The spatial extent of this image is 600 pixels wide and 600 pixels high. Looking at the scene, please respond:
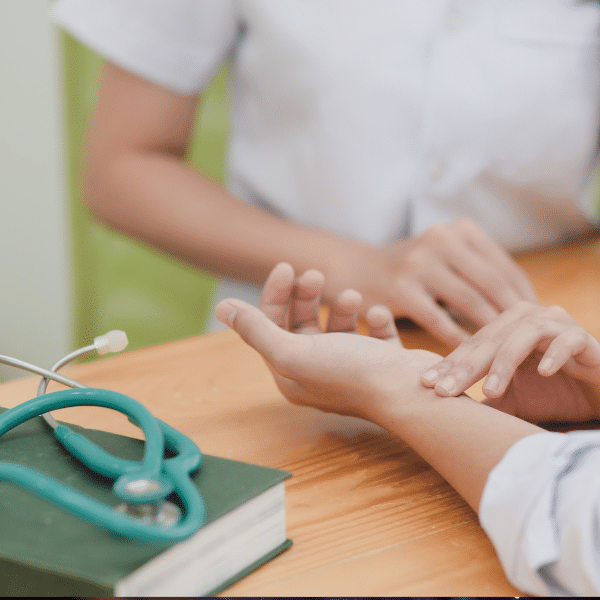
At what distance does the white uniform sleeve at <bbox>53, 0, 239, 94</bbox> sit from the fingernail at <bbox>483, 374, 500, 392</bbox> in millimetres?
530

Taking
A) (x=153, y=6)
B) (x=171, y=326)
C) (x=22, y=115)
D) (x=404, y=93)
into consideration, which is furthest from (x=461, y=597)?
(x=22, y=115)

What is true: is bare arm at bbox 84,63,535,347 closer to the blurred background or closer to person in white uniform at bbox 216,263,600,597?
person in white uniform at bbox 216,263,600,597

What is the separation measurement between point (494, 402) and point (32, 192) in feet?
3.57

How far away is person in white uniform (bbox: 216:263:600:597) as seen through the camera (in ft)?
0.86

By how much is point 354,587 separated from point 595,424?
22cm

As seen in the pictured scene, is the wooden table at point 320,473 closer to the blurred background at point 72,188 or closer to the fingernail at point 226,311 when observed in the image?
the fingernail at point 226,311

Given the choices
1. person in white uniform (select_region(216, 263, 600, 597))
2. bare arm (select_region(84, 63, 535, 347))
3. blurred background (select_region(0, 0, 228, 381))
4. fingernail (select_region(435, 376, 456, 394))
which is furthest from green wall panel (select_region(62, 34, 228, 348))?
fingernail (select_region(435, 376, 456, 394))

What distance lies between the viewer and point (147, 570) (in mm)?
224

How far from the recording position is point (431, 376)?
370mm

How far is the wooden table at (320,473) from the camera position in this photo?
27cm

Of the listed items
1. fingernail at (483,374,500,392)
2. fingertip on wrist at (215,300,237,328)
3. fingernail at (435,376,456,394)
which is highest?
fingertip on wrist at (215,300,237,328)

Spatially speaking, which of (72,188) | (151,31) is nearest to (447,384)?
(151,31)

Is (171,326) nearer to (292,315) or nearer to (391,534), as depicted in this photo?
(292,315)

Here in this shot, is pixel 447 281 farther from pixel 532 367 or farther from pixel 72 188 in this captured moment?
pixel 72 188
